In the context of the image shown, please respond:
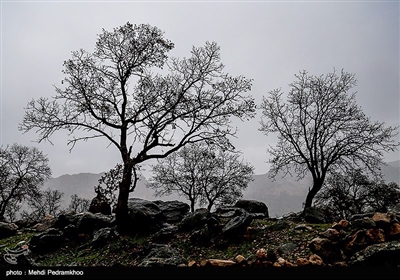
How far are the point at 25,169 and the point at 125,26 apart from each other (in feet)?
92.3

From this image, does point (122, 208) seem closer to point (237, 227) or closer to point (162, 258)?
point (162, 258)

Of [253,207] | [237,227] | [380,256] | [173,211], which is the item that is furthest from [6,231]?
[380,256]

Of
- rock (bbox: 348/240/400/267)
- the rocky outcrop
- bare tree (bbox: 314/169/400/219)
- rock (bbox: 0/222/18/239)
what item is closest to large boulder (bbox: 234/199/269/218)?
the rocky outcrop

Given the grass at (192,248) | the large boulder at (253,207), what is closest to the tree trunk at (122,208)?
the grass at (192,248)

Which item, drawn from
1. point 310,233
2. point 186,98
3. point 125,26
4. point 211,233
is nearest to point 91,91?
point 125,26

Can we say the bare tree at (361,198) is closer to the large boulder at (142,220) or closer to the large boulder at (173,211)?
the large boulder at (173,211)

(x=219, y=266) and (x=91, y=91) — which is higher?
(x=91, y=91)

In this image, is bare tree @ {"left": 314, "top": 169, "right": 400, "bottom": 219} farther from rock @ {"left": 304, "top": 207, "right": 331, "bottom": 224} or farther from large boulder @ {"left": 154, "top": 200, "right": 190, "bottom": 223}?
large boulder @ {"left": 154, "top": 200, "right": 190, "bottom": 223}

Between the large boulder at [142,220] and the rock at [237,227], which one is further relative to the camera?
the large boulder at [142,220]

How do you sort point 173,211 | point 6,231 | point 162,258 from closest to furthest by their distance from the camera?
point 162,258
point 173,211
point 6,231

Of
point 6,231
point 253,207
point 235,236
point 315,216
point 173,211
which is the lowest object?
point 6,231

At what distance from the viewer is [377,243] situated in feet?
24.1

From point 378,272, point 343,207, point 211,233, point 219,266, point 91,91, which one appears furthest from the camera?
point 343,207

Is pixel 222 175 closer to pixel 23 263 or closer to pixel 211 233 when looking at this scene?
pixel 211 233
